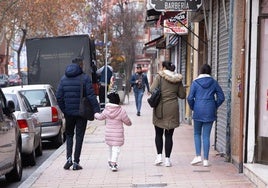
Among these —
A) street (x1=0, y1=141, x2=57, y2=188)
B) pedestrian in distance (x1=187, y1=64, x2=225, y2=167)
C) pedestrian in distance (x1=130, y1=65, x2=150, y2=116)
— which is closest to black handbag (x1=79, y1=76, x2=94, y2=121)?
street (x1=0, y1=141, x2=57, y2=188)

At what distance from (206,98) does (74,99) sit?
86.0 inches

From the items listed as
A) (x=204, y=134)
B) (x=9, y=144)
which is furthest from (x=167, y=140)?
(x=9, y=144)

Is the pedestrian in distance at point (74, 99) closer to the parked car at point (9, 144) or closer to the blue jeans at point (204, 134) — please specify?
the parked car at point (9, 144)

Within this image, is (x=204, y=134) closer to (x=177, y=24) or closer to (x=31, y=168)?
(x=31, y=168)

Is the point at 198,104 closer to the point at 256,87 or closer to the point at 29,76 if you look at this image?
the point at 256,87

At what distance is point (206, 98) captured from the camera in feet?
33.3

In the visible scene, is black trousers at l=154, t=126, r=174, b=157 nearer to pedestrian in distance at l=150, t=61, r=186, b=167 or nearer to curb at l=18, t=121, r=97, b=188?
pedestrian in distance at l=150, t=61, r=186, b=167

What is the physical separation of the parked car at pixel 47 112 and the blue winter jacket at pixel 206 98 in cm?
510

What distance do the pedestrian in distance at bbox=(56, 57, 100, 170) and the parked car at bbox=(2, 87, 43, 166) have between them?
1.29 m

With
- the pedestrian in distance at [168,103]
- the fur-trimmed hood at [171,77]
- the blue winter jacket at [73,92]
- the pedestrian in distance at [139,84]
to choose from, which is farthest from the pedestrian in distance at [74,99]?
the pedestrian in distance at [139,84]

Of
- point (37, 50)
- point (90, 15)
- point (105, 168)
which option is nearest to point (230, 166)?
point (105, 168)

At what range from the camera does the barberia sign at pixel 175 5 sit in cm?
1259

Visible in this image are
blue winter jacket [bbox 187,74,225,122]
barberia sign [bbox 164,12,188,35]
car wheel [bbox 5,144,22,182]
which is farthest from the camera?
barberia sign [bbox 164,12,188,35]

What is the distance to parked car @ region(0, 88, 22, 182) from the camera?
8.70 m
